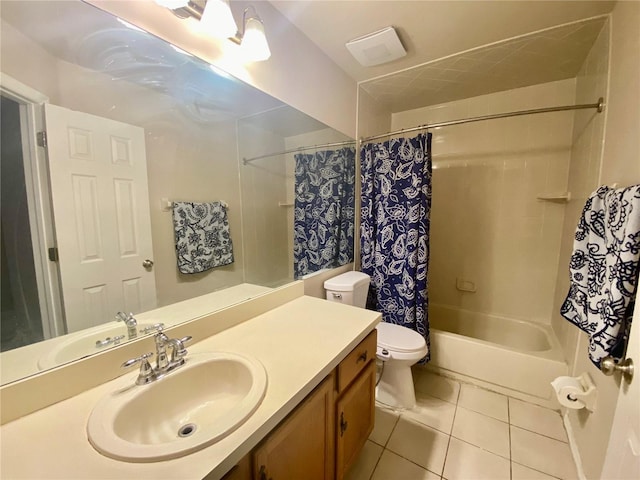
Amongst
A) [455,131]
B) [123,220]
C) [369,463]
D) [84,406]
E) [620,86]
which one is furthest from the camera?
[455,131]

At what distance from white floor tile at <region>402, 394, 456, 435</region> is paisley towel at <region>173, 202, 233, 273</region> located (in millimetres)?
1508

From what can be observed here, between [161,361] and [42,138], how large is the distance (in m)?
0.73

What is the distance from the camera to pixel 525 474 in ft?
4.19

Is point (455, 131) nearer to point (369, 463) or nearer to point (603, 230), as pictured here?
point (603, 230)

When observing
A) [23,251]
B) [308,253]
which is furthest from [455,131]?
[23,251]

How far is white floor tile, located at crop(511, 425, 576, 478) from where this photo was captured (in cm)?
130

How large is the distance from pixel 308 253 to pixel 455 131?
1907 mm

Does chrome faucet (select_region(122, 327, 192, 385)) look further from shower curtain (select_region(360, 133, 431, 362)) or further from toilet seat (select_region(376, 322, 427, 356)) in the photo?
shower curtain (select_region(360, 133, 431, 362))

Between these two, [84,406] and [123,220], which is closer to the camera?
[84,406]

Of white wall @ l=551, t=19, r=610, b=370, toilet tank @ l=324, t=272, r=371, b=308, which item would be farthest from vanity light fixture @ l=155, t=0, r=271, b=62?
white wall @ l=551, t=19, r=610, b=370

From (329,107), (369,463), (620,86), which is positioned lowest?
(369,463)

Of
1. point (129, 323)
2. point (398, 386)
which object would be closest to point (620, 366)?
point (398, 386)

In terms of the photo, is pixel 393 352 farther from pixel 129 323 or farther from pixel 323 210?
pixel 129 323

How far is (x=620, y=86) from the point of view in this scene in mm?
1209
